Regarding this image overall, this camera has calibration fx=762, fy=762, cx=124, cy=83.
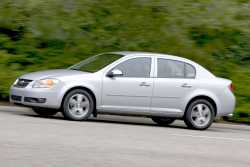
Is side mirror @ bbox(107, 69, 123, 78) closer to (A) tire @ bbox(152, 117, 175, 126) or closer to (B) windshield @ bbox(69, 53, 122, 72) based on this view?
(B) windshield @ bbox(69, 53, 122, 72)

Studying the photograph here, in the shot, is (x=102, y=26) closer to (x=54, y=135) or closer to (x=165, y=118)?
(x=165, y=118)

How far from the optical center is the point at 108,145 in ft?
37.0

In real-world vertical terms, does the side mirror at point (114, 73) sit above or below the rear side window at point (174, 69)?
below

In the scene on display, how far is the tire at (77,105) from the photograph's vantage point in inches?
568

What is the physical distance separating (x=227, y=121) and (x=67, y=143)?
7.51m

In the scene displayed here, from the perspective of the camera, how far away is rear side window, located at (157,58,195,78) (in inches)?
601

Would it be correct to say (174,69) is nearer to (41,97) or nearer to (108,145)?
(41,97)

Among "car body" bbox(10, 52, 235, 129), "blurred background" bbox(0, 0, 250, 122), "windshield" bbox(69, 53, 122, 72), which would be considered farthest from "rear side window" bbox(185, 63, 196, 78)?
"blurred background" bbox(0, 0, 250, 122)

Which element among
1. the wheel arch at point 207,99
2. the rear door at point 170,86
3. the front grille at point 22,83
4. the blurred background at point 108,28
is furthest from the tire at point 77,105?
the blurred background at point 108,28

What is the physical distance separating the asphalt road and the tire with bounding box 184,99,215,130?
1.17 feet

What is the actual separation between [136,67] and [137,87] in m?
0.43

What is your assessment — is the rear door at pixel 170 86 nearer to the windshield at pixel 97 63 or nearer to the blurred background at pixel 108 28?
the windshield at pixel 97 63

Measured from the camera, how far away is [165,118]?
1568 cm

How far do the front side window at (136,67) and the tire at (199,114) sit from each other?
1.15m
